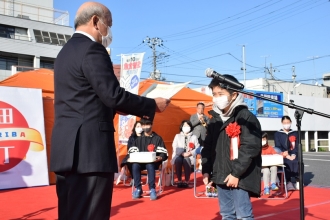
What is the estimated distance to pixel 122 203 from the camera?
224 inches

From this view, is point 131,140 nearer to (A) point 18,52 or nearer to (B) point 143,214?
(B) point 143,214

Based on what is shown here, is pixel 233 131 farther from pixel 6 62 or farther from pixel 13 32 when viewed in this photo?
pixel 13 32

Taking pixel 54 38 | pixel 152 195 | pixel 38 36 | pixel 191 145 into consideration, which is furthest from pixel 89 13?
pixel 54 38

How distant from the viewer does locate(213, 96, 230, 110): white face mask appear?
3006 mm

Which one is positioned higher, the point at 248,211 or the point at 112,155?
the point at 112,155

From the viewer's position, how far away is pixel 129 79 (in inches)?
280

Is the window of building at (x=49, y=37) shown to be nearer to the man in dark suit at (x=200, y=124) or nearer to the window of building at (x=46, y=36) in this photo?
the window of building at (x=46, y=36)

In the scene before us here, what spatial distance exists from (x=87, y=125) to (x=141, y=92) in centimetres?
690

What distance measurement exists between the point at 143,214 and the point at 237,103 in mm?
2547

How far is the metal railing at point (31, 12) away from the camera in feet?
95.3

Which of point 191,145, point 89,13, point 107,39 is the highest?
point 89,13

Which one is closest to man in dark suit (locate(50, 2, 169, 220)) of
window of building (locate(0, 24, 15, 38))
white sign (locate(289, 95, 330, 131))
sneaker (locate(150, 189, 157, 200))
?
sneaker (locate(150, 189, 157, 200))

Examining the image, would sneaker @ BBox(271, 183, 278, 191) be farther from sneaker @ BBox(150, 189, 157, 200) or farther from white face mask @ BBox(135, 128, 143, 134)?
white face mask @ BBox(135, 128, 143, 134)

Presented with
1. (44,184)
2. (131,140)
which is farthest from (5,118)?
(131,140)
